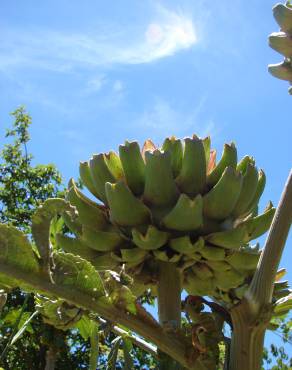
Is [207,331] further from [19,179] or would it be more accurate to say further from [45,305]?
[19,179]

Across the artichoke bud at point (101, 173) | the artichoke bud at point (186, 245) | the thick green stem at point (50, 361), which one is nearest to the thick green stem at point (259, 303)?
the artichoke bud at point (186, 245)

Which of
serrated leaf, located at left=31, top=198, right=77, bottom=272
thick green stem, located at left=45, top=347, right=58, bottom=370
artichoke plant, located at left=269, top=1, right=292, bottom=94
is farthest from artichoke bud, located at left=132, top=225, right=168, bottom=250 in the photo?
thick green stem, located at left=45, top=347, right=58, bottom=370

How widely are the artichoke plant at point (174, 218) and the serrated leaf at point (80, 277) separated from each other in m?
0.26

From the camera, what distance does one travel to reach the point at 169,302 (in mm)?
1550

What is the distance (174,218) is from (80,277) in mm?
354

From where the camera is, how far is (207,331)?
1.47m

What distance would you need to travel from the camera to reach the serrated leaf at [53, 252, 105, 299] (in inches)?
55.4

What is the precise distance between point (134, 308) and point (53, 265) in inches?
8.6

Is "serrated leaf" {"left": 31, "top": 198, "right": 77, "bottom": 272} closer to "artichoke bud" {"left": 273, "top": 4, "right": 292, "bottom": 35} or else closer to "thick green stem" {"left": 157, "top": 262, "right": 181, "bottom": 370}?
"thick green stem" {"left": 157, "top": 262, "right": 181, "bottom": 370}

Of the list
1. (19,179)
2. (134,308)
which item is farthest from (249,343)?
(19,179)

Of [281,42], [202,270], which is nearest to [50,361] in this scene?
[202,270]

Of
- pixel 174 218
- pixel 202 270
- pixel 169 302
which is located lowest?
pixel 169 302

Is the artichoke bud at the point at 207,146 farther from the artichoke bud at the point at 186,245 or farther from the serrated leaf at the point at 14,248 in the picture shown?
the serrated leaf at the point at 14,248

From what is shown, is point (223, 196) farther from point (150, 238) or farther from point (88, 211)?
point (88, 211)
